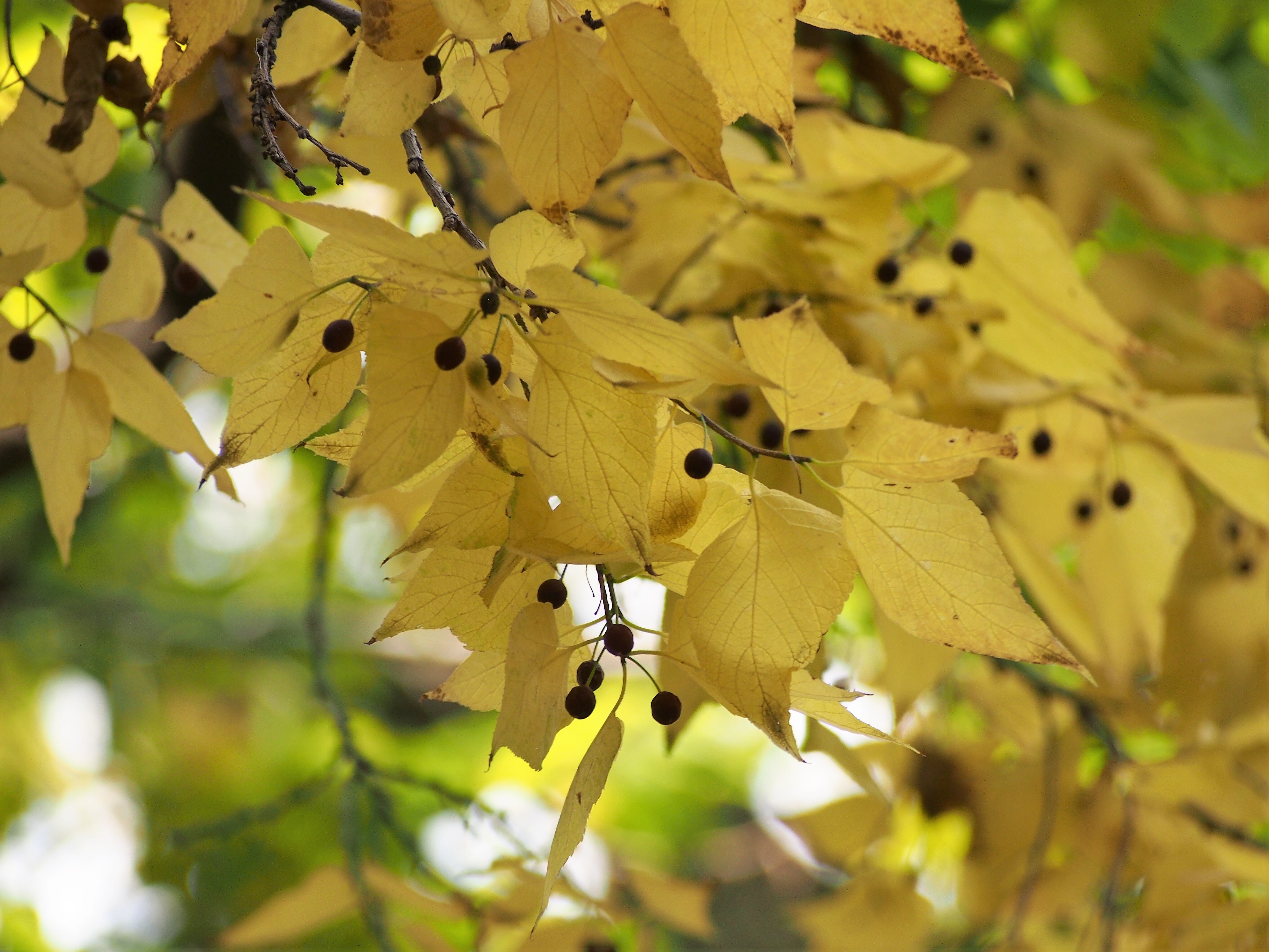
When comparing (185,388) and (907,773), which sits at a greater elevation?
(185,388)

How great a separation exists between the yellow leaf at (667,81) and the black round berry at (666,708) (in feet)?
0.65

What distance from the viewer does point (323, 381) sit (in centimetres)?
40

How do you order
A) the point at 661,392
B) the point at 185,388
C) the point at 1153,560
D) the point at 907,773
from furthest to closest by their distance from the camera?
the point at 185,388
the point at 907,773
the point at 1153,560
the point at 661,392

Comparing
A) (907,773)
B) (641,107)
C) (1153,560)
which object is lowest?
(907,773)

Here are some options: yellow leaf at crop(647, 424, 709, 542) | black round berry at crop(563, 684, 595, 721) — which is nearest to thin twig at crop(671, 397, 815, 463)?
yellow leaf at crop(647, 424, 709, 542)

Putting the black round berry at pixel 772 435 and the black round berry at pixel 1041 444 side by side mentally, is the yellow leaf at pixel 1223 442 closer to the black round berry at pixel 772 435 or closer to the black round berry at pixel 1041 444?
the black round berry at pixel 1041 444

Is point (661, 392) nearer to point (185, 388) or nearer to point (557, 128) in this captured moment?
point (557, 128)

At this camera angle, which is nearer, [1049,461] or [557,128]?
[557,128]

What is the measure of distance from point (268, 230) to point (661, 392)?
15 centimetres

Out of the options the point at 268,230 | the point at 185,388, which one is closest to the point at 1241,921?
the point at 268,230

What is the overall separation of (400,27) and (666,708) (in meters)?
0.27

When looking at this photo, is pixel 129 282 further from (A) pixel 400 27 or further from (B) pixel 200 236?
(A) pixel 400 27

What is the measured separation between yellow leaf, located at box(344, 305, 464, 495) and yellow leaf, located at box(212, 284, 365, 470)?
0.06 metres

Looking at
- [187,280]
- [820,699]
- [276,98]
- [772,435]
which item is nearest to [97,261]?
[187,280]
